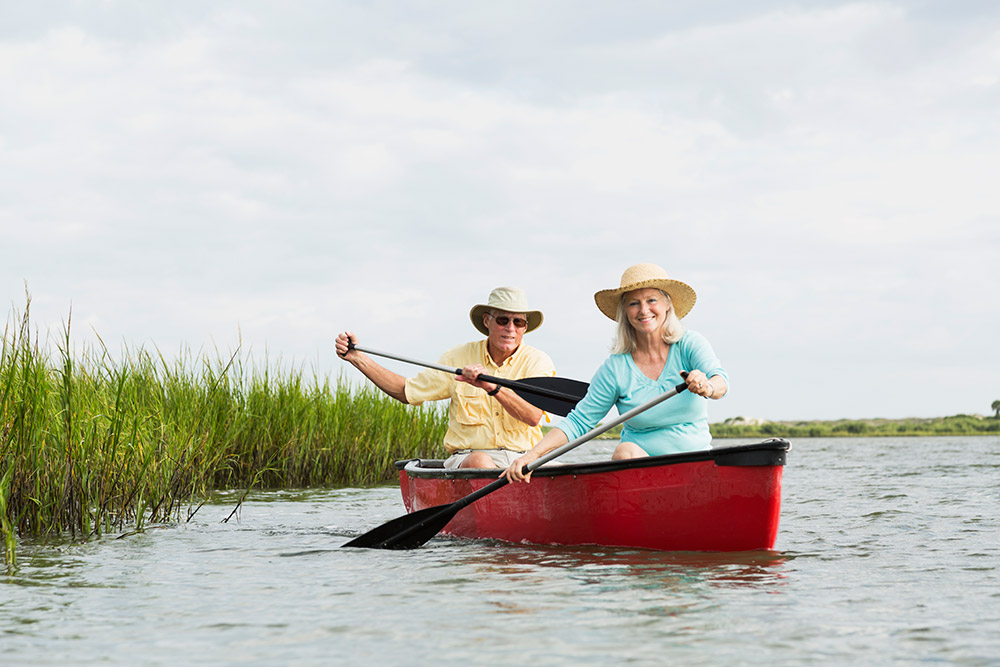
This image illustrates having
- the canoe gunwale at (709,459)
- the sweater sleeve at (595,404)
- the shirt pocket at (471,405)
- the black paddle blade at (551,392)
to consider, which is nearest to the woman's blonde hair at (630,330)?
the sweater sleeve at (595,404)

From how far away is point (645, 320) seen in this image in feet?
18.7

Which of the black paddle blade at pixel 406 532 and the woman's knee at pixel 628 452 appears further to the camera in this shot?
the black paddle blade at pixel 406 532

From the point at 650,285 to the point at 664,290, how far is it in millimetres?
146

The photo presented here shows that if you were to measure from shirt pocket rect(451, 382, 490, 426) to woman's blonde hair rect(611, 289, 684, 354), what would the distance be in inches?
63.7

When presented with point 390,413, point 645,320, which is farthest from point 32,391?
point 390,413

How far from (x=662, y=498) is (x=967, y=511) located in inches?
188

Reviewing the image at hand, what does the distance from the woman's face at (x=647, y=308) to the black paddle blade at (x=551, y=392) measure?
136cm

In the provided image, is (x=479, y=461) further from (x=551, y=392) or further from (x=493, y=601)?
(x=493, y=601)

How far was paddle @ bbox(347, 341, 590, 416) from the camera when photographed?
6926 millimetres

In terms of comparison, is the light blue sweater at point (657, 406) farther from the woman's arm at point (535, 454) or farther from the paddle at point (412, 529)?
the paddle at point (412, 529)

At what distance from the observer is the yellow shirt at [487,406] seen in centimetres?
726

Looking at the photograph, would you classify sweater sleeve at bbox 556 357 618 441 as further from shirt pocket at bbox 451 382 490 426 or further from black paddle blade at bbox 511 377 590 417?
shirt pocket at bbox 451 382 490 426

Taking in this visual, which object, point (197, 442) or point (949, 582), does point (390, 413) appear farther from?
point (949, 582)

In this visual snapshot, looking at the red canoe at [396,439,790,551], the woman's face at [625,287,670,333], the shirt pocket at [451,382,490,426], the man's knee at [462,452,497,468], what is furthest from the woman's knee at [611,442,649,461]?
the shirt pocket at [451,382,490,426]
